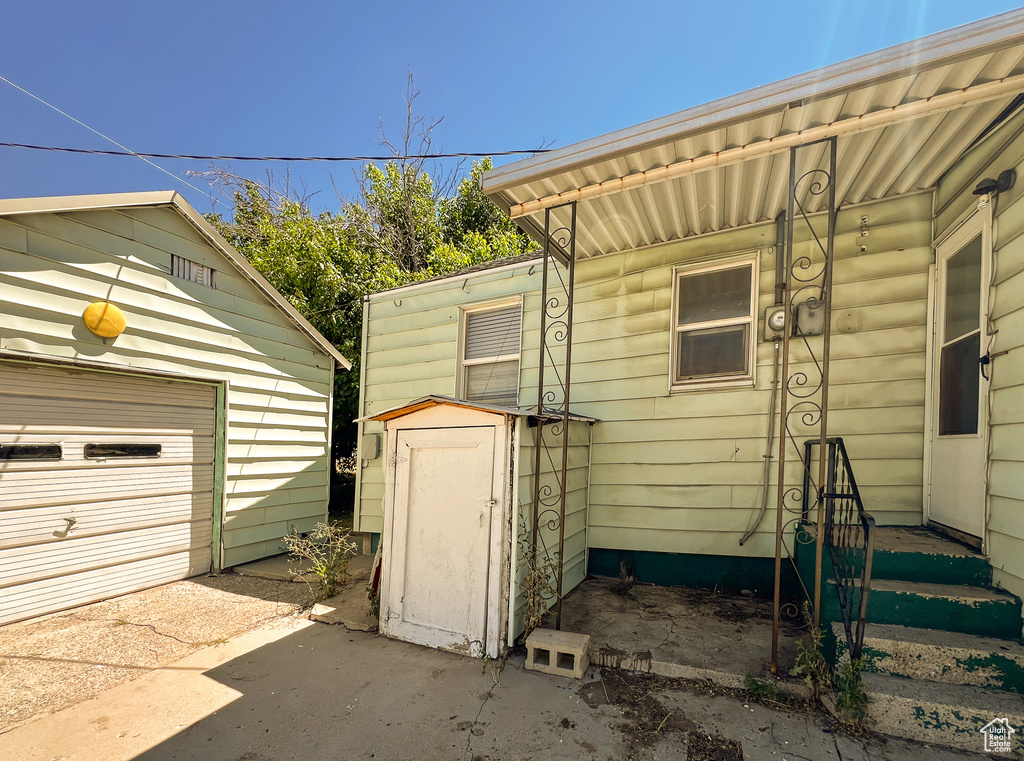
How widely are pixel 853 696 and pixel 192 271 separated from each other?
22.7 feet

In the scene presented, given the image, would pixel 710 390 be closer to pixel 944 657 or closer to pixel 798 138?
pixel 798 138

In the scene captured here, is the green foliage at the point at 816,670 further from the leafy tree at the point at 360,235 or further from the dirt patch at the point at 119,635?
the leafy tree at the point at 360,235

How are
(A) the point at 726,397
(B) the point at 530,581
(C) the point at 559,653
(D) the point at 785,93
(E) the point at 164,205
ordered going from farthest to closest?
(E) the point at 164,205 → (A) the point at 726,397 → (B) the point at 530,581 → (C) the point at 559,653 → (D) the point at 785,93

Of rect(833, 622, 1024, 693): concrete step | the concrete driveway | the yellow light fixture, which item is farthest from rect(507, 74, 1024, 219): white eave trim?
the yellow light fixture

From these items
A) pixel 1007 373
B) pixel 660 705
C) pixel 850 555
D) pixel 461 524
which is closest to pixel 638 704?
pixel 660 705

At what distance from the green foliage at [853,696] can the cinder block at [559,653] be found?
4.59 feet

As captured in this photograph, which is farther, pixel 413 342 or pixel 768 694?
pixel 413 342

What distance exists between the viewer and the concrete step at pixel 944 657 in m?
2.16

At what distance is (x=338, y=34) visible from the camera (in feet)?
24.4

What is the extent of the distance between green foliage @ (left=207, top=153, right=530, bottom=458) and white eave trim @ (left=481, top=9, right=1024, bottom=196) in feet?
19.3

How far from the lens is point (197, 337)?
5.00m

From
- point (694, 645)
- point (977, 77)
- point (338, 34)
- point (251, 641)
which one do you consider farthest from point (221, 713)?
point (338, 34)

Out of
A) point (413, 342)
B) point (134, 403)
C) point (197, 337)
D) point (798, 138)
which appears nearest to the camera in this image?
point (798, 138)

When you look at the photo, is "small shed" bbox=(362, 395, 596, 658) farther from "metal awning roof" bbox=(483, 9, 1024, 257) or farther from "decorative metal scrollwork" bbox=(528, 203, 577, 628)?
"metal awning roof" bbox=(483, 9, 1024, 257)
